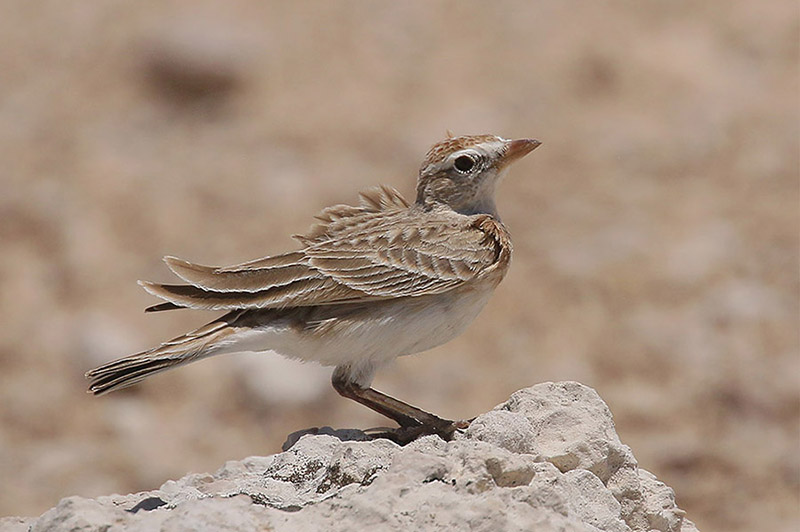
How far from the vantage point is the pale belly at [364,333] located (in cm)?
741

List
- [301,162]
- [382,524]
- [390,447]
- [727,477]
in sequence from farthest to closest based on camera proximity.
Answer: [301,162], [727,477], [390,447], [382,524]

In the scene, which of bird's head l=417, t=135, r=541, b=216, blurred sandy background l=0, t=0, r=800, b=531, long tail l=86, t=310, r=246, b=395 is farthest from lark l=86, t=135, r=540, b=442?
blurred sandy background l=0, t=0, r=800, b=531

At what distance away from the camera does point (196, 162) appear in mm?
17281

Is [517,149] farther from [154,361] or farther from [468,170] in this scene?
[154,361]

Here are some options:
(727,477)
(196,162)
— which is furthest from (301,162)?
(727,477)

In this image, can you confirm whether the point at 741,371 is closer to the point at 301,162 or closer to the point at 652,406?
the point at 652,406

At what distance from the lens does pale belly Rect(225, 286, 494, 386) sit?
741 centimetres

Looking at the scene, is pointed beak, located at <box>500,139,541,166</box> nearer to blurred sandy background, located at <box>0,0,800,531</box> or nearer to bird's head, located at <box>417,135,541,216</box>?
bird's head, located at <box>417,135,541,216</box>

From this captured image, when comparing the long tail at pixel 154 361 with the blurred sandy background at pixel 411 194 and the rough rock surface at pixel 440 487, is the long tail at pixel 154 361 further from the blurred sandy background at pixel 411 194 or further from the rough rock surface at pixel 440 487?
the blurred sandy background at pixel 411 194

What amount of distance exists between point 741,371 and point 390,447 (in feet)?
27.4

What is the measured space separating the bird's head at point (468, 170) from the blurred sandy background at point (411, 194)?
5.41m

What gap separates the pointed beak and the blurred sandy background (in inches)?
219

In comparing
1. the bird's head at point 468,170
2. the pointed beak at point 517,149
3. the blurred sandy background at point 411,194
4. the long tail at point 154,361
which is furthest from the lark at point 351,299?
the blurred sandy background at point 411,194

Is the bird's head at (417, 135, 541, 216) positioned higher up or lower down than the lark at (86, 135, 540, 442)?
higher up
